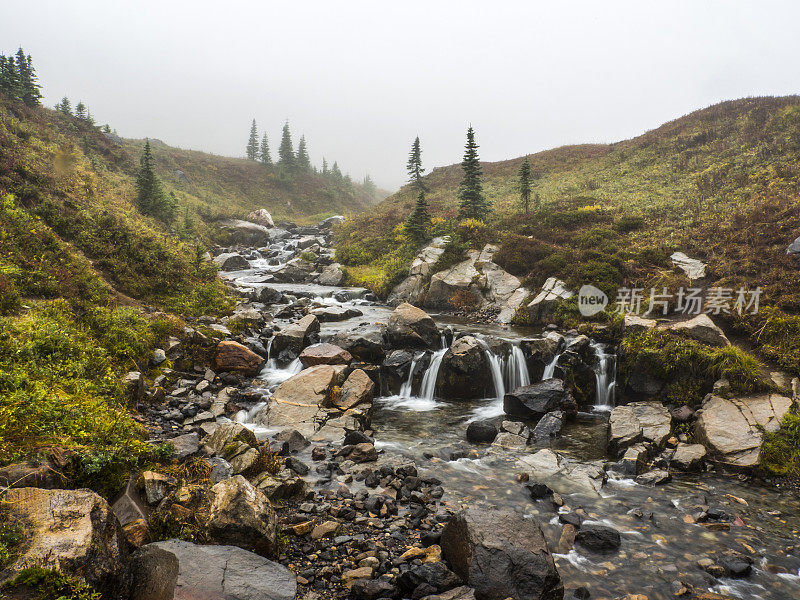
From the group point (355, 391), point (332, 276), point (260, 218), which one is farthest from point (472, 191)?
point (260, 218)

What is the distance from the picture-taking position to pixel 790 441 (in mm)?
9109

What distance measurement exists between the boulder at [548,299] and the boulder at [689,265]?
5.26 metres

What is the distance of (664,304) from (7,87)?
46.9m

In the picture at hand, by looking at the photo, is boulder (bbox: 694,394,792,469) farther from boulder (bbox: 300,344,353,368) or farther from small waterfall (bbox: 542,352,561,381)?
boulder (bbox: 300,344,353,368)

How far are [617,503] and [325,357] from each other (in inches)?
401

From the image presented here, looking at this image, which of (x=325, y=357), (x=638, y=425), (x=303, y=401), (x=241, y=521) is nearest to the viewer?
(x=241, y=521)

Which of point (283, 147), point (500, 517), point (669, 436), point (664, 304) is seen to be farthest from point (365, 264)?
point (283, 147)

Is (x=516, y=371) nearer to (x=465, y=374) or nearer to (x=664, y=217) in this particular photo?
(x=465, y=374)

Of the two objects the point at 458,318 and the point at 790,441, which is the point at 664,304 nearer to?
the point at 790,441

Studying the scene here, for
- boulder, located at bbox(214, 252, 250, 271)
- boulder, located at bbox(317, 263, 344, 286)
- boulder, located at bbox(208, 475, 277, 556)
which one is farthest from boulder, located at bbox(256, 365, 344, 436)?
boulder, located at bbox(214, 252, 250, 271)

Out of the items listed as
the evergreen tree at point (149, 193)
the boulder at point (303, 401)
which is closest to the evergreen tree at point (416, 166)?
the evergreen tree at point (149, 193)

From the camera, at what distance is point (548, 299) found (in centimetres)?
2002

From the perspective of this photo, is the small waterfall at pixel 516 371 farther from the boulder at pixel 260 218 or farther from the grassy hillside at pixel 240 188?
the boulder at pixel 260 218

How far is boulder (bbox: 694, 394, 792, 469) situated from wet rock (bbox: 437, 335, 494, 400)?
658cm
